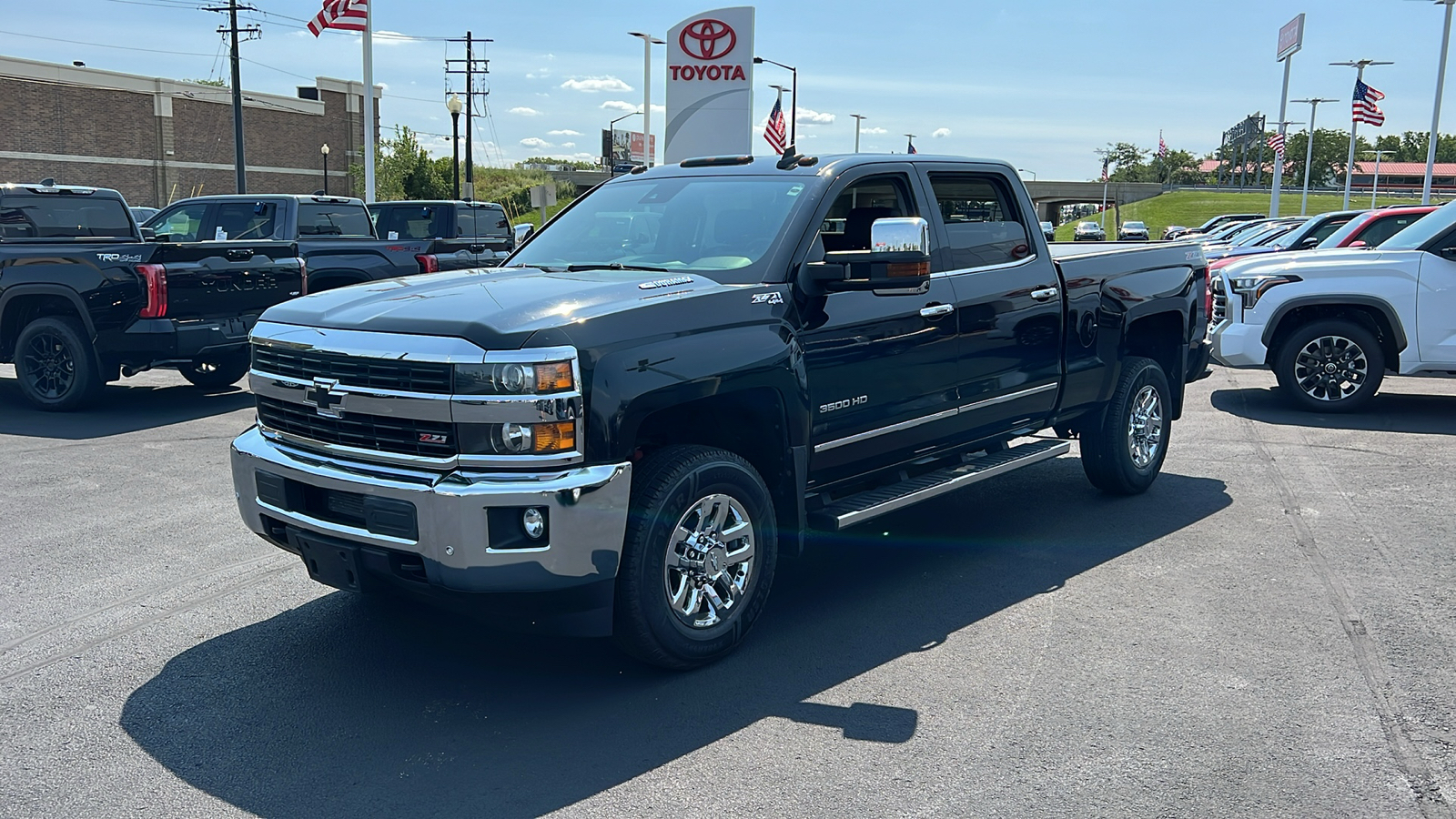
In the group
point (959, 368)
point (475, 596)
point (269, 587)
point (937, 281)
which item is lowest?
point (269, 587)

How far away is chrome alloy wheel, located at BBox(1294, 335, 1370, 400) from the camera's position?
10.9 metres

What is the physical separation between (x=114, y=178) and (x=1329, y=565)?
62.8m

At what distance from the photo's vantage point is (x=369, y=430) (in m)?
4.30

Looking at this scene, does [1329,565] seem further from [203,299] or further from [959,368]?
[203,299]

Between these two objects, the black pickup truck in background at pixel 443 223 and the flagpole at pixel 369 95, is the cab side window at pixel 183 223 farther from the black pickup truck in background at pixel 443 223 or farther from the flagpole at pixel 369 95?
the flagpole at pixel 369 95

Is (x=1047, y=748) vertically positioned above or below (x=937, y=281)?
below

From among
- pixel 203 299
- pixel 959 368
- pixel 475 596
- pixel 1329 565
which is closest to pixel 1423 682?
pixel 1329 565

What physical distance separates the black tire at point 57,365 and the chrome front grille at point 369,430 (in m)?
7.25

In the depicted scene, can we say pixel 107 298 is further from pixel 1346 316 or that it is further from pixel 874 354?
pixel 1346 316

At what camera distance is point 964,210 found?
638 cm

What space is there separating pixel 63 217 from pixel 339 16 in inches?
609

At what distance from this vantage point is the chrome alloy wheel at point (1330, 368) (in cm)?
1091

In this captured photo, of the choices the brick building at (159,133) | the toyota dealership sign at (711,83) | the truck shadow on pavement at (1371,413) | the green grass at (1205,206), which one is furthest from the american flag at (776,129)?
the green grass at (1205,206)

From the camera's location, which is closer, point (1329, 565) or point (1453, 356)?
point (1329, 565)
